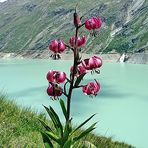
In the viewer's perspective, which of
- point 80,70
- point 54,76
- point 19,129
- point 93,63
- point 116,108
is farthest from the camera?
point 116,108

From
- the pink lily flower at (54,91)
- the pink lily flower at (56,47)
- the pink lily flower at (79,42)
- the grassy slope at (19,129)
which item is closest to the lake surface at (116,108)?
the grassy slope at (19,129)

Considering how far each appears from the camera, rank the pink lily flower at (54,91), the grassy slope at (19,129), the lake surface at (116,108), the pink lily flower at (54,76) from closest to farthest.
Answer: the pink lily flower at (54,76)
the pink lily flower at (54,91)
the grassy slope at (19,129)
the lake surface at (116,108)

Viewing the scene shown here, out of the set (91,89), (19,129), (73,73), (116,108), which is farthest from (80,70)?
(116,108)

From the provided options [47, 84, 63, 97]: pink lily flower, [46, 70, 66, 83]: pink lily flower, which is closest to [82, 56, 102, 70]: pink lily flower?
[46, 70, 66, 83]: pink lily flower

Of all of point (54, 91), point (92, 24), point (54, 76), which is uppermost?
point (92, 24)

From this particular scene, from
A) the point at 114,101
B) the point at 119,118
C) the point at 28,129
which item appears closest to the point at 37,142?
the point at 28,129

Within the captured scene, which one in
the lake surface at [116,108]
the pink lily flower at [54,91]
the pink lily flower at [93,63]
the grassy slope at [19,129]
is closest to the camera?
the pink lily flower at [93,63]

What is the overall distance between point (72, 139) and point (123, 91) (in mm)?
81772

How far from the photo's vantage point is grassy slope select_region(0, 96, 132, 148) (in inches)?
237

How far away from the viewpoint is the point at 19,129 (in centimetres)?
723

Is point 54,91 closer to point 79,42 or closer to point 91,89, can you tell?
point 91,89

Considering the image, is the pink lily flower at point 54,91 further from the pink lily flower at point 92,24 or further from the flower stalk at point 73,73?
the pink lily flower at point 92,24

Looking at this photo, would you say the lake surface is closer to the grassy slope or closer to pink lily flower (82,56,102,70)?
the grassy slope

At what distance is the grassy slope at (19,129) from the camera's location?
6016 mm
